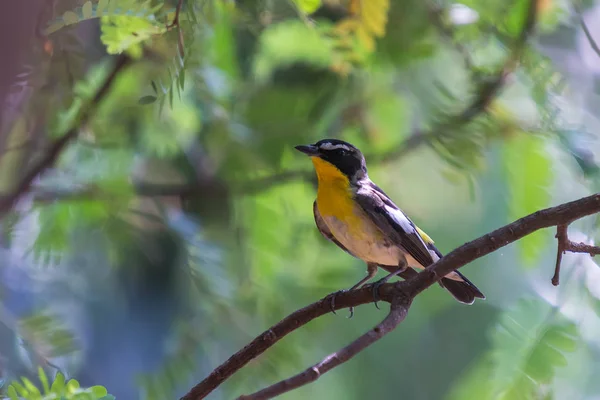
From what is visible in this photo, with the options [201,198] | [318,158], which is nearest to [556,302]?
[318,158]

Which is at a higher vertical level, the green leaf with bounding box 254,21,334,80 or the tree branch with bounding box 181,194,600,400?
the tree branch with bounding box 181,194,600,400

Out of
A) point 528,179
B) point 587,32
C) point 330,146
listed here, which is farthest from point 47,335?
point 587,32

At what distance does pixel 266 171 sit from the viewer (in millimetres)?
2473

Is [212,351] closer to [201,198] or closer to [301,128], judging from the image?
[201,198]

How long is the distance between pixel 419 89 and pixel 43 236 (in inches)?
53.2

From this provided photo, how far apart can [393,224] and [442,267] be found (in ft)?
2.85

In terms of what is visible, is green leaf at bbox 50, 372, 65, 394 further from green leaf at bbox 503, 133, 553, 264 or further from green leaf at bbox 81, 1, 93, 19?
green leaf at bbox 503, 133, 553, 264

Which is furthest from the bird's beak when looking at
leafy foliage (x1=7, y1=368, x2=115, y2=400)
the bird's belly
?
leafy foliage (x1=7, y1=368, x2=115, y2=400)

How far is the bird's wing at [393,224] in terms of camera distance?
2033mm

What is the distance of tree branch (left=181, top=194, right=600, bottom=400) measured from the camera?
112cm

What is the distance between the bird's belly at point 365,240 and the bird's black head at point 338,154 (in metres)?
0.17

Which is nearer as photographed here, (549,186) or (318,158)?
(549,186)

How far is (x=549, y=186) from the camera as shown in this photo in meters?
1.99

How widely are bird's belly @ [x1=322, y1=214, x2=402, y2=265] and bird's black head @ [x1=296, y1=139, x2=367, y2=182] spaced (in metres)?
0.17
